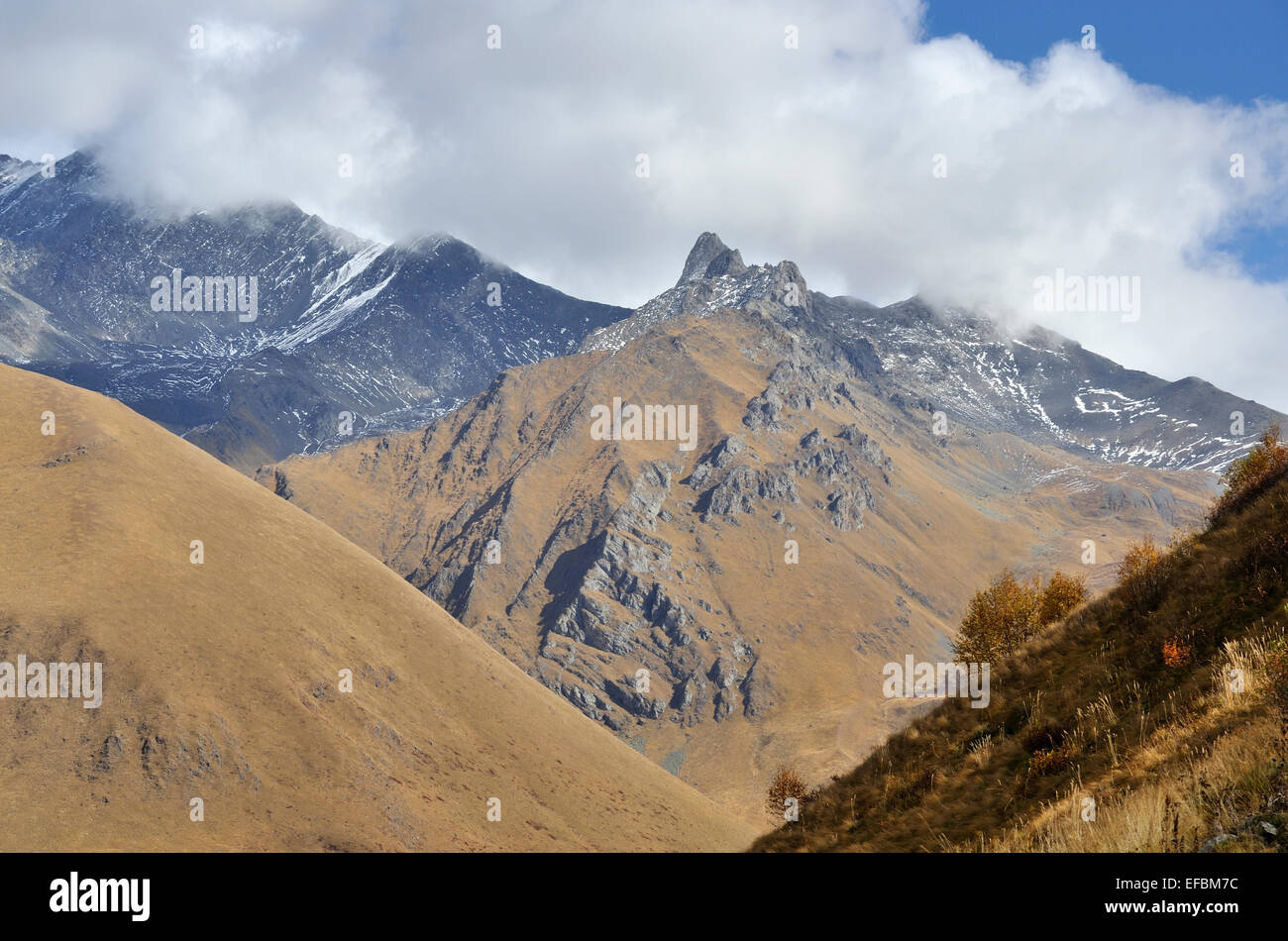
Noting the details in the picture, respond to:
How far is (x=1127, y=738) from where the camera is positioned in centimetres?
1661

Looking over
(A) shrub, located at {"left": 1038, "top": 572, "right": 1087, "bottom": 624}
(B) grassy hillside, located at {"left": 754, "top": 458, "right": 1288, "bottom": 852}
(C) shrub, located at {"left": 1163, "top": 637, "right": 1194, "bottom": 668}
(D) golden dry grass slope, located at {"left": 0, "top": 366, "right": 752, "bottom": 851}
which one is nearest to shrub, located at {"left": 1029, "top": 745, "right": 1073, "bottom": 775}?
(B) grassy hillside, located at {"left": 754, "top": 458, "right": 1288, "bottom": 852}

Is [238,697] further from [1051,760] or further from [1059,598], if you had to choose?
[1051,760]

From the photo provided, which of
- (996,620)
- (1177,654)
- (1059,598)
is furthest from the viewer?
(996,620)

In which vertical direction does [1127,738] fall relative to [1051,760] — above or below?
above

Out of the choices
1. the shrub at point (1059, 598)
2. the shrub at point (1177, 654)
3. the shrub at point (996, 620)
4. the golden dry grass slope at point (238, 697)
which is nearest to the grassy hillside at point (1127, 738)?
the shrub at point (1177, 654)

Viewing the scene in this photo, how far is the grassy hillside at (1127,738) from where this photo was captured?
10859 millimetres

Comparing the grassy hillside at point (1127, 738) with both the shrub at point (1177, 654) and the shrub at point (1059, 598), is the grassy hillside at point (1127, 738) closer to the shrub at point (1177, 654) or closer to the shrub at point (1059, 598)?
the shrub at point (1177, 654)

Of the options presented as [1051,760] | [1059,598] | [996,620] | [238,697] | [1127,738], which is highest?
[1059,598]

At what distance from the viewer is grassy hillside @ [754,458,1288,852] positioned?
1086 centimetres

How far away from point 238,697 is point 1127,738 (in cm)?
12332

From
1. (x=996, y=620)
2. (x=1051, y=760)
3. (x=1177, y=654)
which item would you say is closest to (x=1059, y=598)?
(x=996, y=620)

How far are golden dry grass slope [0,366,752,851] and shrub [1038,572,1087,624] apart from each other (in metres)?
80.1
